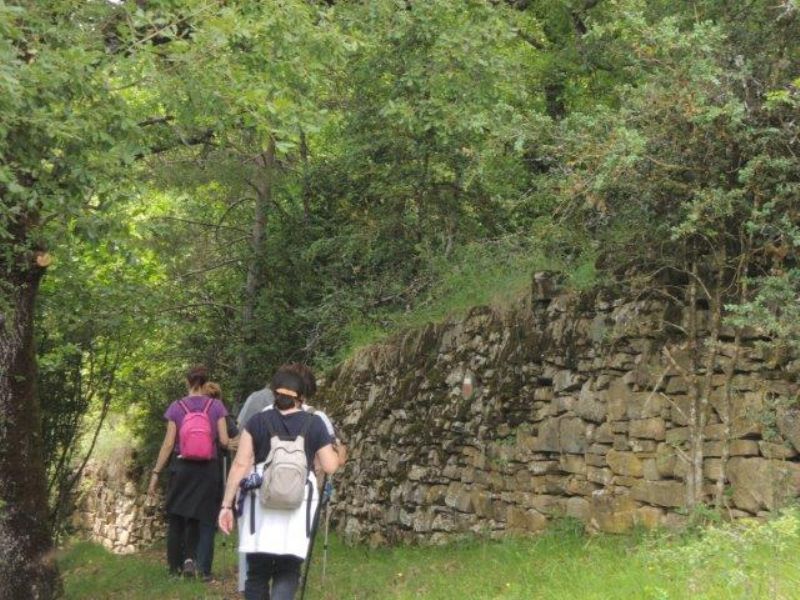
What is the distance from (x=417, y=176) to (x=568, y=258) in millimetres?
3506

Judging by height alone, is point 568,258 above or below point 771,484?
above

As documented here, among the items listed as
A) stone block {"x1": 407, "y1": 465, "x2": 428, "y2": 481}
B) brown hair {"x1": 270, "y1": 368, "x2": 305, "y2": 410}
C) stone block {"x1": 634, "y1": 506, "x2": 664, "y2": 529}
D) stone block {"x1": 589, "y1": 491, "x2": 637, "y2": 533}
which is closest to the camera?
brown hair {"x1": 270, "y1": 368, "x2": 305, "y2": 410}

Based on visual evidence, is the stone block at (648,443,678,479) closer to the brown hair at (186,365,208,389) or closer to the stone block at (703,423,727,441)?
the stone block at (703,423,727,441)

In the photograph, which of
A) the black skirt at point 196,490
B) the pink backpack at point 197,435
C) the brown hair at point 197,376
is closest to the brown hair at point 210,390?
the brown hair at point 197,376

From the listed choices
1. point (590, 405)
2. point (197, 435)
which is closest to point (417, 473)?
point (197, 435)

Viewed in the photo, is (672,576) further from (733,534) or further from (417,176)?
(417,176)

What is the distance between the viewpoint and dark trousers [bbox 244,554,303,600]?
19.8ft

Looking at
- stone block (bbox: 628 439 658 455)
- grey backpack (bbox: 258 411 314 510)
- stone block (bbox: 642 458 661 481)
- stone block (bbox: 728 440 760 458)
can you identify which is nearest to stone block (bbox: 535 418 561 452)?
stone block (bbox: 628 439 658 455)

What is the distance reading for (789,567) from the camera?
5320 millimetres

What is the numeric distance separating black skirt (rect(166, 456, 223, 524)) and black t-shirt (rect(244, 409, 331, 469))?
3.55m

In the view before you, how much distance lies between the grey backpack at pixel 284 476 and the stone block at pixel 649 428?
2.87m

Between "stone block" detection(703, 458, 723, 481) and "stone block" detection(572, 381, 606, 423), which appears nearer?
"stone block" detection(703, 458, 723, 481)

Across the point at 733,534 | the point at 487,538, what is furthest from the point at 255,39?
the point at 733,534

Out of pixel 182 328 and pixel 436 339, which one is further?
pixel 182 328
